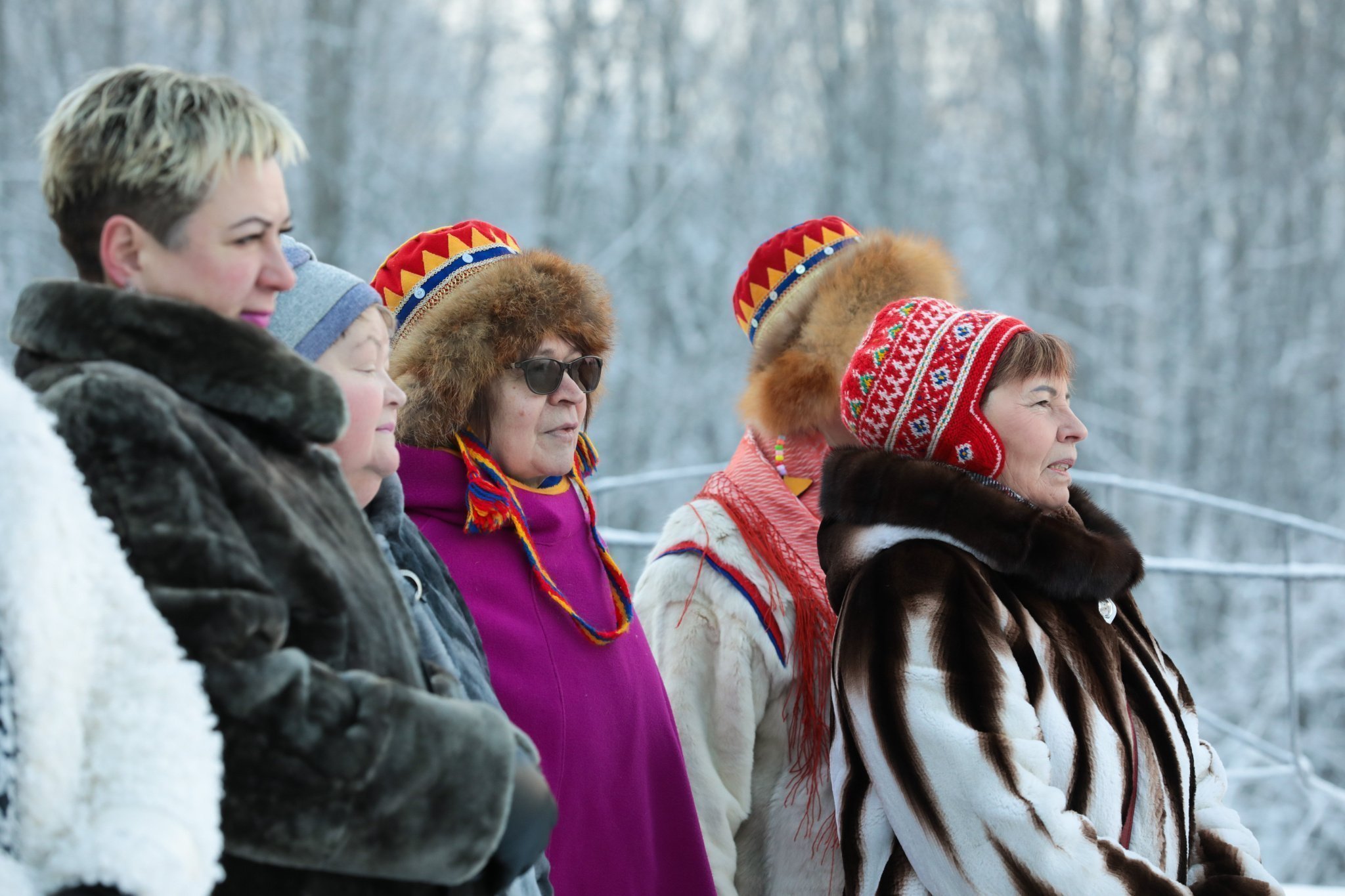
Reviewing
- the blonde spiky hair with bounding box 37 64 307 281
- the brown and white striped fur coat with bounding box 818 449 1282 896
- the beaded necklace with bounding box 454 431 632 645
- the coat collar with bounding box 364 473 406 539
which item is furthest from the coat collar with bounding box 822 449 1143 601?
the blonde spiky hair with bounding box 37 64 307 281

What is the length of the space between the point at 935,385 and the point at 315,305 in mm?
1021

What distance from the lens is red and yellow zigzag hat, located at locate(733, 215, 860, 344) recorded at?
2.89 meters

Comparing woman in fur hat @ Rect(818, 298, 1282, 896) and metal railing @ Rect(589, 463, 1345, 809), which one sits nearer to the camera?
woman in fur hat @ Rect(818, 298, 1282, 896)

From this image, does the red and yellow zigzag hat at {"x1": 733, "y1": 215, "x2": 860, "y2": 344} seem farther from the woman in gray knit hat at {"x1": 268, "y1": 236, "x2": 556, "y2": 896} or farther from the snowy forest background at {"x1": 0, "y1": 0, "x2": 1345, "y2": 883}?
the snowy forest background at {"x1": 0, "y1": 0, "x2": 1345, "y2": 883}

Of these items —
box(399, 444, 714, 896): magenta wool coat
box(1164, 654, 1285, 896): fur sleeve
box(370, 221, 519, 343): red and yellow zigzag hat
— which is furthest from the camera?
box(370, 221, 519, 343): red and yellow zigzag hat

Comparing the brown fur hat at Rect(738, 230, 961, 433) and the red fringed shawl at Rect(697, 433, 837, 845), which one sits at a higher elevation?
the brown fur hat at Rect(738, 230, 961, 433)

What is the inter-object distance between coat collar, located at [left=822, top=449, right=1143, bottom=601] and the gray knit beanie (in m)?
0.88

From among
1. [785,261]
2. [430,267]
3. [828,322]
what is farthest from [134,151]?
[785,261]

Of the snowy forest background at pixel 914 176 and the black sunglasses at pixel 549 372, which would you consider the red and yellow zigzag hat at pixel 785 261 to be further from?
the snowy forest background at pixel 914 176

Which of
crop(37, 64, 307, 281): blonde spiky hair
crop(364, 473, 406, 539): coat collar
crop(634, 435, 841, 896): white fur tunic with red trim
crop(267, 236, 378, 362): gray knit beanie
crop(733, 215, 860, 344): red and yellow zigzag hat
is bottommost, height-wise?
crop(634, 435, 841, 896): white fur tunic with red trim

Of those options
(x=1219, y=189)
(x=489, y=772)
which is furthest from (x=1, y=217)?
(x=1219, y=189)

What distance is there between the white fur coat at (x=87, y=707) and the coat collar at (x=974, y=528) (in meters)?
1.20

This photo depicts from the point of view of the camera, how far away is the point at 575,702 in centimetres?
213

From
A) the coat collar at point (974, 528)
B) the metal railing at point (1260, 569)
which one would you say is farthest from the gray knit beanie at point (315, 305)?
the metal railing at point (1260, 569)
